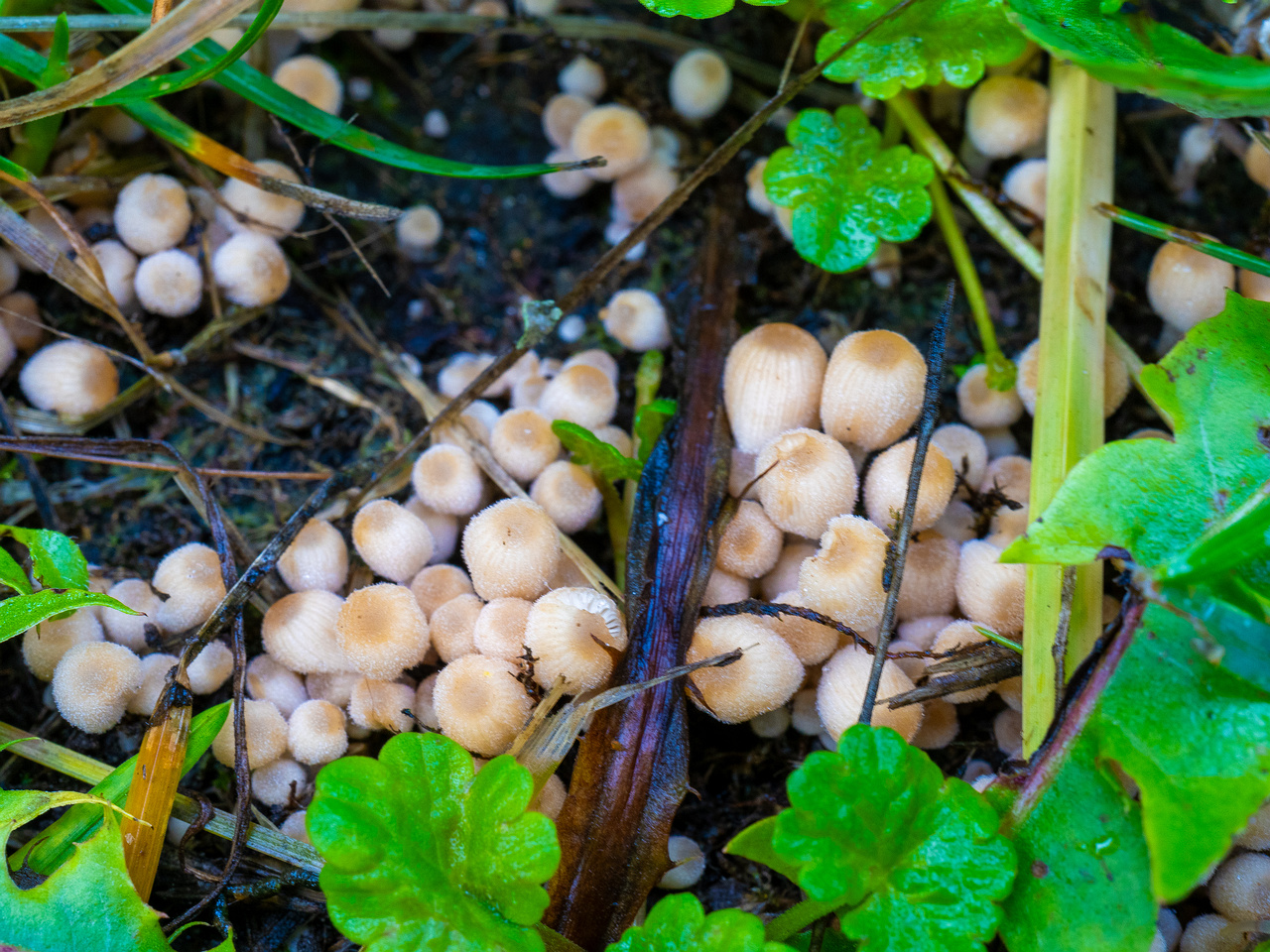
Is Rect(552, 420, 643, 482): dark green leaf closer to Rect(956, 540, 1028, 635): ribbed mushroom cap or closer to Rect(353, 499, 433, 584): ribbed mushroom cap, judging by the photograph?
Rect(353, 499, 433, 584): ribbed mushroom cap

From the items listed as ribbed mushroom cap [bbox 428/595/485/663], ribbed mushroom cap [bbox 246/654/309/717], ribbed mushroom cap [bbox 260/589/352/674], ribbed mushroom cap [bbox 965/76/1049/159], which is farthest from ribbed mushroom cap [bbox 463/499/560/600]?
ribbed mushroom cap [bbox 965/76/1049/159]

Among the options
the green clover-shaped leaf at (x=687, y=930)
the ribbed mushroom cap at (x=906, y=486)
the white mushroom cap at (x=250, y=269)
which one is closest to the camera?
the green clover-shaped leaf at (x=687, y=930)

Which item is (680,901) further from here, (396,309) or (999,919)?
(396,309)

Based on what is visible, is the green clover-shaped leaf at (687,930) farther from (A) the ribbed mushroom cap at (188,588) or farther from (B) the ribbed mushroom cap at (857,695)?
(A) the ribbed mushroom cap at (188,588)

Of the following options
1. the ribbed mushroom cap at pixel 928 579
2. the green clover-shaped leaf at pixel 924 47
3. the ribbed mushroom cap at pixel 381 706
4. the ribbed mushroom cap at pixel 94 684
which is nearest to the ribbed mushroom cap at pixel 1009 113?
the green clover-shaped leaf at pixel 924 47

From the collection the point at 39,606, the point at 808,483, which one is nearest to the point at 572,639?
the point at 808,483
